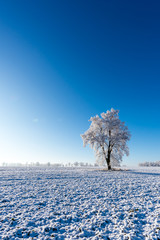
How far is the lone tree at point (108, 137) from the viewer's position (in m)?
35.0

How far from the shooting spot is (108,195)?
1308 cm

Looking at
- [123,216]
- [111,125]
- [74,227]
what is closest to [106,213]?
[123,216]

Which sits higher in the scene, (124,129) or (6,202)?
(124,129)

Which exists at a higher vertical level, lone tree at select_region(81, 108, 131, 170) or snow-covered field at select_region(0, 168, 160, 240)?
lone tree at select_region(81, 108, 131, 170)

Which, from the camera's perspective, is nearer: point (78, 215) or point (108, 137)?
point (78, 215)

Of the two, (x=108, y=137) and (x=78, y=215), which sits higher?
(x=108, y=137)

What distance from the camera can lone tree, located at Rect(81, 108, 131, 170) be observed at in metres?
35.0

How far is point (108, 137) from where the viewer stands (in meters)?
35.5

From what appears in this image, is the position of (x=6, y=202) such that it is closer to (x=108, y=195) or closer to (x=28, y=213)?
(x=28, y=213)

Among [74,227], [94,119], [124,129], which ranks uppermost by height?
[94,119]

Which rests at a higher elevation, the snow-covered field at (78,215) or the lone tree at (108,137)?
the lone tree at (108,137)

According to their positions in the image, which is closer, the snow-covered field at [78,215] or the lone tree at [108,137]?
the snow-covered field at [78,215]

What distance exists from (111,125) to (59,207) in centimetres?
2781

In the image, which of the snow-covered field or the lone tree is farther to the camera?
the lone tree
